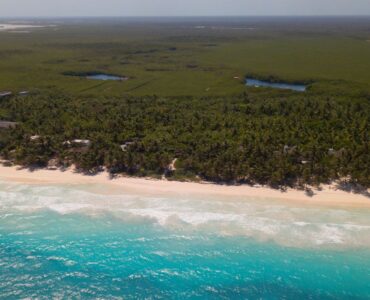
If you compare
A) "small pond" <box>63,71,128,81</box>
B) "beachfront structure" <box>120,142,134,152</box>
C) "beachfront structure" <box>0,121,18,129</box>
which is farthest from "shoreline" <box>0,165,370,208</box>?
"small pond" <box>63,71,128,81</box>

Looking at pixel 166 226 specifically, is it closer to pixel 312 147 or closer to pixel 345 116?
pixel 312 147

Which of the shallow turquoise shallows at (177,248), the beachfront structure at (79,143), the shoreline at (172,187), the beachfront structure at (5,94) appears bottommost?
the shallow turquoise shallows at (177,248)

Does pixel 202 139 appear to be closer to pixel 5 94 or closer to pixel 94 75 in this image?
pixel 5 94

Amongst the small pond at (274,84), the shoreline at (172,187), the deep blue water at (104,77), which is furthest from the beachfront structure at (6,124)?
the small pond at (274,84)

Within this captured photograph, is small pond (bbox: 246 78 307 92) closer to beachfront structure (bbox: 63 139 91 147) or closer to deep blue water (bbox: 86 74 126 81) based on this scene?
deep blue water (bbox: 86 74 126 81)

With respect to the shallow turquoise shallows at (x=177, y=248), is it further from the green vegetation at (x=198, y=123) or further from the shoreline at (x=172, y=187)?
the green vegetation at (x=198, y=123)

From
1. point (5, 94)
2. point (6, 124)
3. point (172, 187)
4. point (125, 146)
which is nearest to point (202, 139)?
point (125, 146)

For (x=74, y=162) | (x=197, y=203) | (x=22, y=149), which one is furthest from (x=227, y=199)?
(x=22, y=149)
